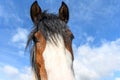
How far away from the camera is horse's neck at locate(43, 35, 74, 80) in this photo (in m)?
4.29

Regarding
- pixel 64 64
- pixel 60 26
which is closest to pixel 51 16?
pixel 60 26

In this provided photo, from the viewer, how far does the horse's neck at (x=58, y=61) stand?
169 inches

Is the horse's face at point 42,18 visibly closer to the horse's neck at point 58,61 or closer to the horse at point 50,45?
the horse at point 50,45

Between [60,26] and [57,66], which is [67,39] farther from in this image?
[57,66]

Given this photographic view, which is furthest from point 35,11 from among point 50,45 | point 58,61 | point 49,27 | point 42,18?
point 58,61

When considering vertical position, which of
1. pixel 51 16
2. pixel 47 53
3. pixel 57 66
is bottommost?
pixel 57 66

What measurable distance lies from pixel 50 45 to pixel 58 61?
0.45 meters

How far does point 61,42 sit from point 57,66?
571mm

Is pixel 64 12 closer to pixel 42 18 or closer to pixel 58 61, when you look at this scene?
pixel 42 18

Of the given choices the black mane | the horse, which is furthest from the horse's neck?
the black mane

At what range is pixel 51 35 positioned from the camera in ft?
16.5

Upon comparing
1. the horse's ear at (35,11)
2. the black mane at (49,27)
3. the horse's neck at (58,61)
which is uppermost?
the horse's ear at (35,11)

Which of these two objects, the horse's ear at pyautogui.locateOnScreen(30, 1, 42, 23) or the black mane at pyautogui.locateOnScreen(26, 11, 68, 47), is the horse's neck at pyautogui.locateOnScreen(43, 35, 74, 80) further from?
the horse's ear at pyautogui.locateOnScreen(30, 1, 42, 23)

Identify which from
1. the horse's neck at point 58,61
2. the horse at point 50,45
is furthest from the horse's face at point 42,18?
the horse's neck at point 58,61
